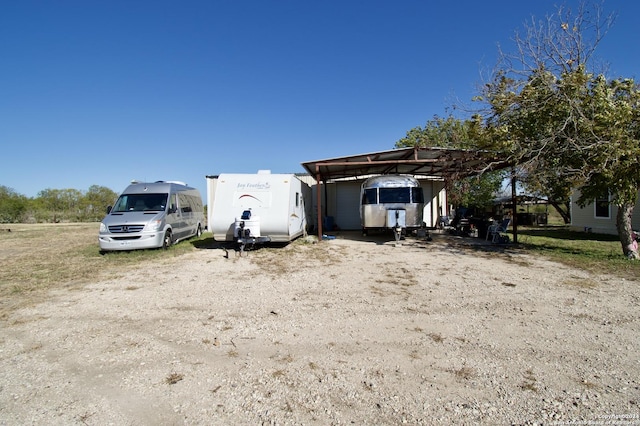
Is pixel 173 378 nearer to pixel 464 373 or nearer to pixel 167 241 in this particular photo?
pixel 464 373

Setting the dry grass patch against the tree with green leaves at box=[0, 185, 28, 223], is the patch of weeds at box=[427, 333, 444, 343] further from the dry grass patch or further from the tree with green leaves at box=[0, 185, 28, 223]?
the tree with green leaves at box=[0, 185, 28, 223]

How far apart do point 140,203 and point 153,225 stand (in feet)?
4.63

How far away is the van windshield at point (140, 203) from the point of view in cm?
1060

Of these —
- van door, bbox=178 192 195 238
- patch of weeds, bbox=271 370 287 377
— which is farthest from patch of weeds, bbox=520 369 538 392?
van door, bbox=178 192 195 238

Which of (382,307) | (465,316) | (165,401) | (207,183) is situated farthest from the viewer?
(207,183)

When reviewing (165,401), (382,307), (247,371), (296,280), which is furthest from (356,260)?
(165,401)

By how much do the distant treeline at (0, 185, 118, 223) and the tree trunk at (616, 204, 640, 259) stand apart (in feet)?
118

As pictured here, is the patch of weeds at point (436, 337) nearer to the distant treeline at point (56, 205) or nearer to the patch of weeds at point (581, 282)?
the patch of weeds at point (581, 282)

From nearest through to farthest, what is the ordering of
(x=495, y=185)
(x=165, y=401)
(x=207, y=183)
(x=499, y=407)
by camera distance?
(x=499, y=407)
(x=165, y=401)
(x=207, y=183)
(x=495, y=185)

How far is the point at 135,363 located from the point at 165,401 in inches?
34.7

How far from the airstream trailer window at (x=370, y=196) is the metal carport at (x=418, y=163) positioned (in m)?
1.06

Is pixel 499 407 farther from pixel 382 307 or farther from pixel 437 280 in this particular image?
pixel 437 280

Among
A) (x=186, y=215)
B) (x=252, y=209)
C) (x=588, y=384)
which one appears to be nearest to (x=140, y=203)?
(x=186, y=215)

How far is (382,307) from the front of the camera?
4809mm
